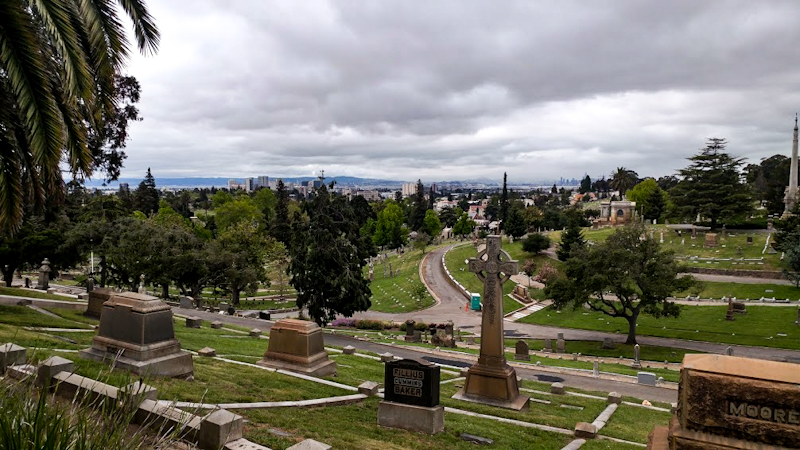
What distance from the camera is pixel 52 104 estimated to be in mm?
8875

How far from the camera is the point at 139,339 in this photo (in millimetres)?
10203

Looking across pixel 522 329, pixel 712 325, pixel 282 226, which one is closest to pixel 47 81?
pixel 522 329

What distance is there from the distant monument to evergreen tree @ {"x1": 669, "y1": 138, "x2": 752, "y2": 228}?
57.6 meters

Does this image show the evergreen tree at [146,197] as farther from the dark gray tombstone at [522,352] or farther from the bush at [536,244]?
the dark gray tombstone at [522,352]

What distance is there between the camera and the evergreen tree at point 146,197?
305ft

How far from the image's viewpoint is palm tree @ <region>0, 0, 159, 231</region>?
28.0 feet

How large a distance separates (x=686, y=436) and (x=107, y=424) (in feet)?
15.7

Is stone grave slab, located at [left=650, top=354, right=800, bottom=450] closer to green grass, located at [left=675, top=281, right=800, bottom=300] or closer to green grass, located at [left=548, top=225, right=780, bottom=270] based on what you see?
green grass, located at [left=675, top=281, right=800, bottom=300]

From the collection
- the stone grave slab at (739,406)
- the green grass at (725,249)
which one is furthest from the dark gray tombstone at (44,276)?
the green grass at (725,249)

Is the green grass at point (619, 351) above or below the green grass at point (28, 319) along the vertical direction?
below

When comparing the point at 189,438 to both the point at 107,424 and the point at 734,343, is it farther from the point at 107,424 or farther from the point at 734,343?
the point at 734,343

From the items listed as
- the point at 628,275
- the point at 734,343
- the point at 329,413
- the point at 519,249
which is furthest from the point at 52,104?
the point at 519,249

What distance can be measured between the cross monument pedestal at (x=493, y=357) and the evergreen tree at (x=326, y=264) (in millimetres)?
13940

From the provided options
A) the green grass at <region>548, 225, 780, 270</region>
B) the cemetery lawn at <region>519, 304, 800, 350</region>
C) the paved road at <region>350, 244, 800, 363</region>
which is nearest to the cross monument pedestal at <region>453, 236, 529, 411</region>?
the cemetery lawn at <region>519, 304, 800, 350</region>
